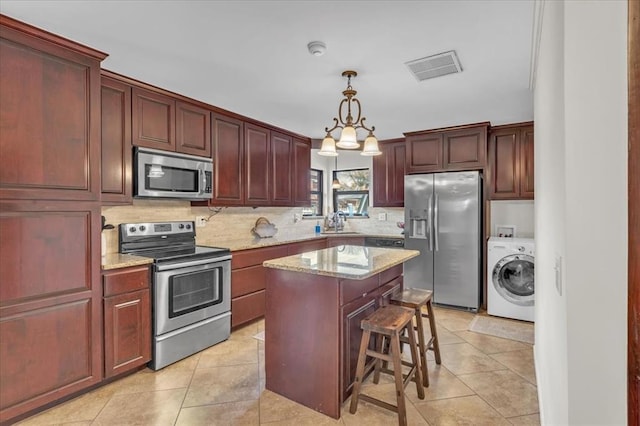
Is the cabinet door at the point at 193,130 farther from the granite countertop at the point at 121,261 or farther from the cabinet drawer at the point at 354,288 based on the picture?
the cabinet drawer at the point at 354,288

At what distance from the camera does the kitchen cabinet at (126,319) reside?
2.44 m

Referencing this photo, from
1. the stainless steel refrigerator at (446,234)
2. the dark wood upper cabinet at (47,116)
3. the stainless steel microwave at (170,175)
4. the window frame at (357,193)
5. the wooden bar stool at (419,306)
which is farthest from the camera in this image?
the window frame at (357,193)

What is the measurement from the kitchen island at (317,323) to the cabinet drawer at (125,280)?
3.51ft

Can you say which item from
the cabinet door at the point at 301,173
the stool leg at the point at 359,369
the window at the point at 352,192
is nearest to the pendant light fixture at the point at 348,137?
the stool leg at the point at 359,369

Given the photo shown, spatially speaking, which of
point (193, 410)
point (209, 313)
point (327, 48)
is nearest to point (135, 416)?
point (193, 410)

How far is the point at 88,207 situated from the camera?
2.30 meters

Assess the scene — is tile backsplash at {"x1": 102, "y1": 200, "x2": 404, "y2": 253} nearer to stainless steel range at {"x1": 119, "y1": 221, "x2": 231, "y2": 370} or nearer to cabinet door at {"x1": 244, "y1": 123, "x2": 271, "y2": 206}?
stainless steel range at {"x1": 119, "y1": 221, "x2": 231, "y2": 370}

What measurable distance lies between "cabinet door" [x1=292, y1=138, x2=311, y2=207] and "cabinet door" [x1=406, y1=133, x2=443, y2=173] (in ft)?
4.83

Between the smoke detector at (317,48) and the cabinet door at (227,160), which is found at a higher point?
the smoke detector at (317,48)

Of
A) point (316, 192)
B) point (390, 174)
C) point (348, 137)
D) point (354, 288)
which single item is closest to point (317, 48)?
point (348, 137)

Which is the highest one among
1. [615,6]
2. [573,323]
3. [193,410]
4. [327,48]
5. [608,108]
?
[327,48]

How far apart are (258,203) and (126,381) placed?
224 centimetres

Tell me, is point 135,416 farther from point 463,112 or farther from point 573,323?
point 463,112

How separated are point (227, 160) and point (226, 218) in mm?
770
